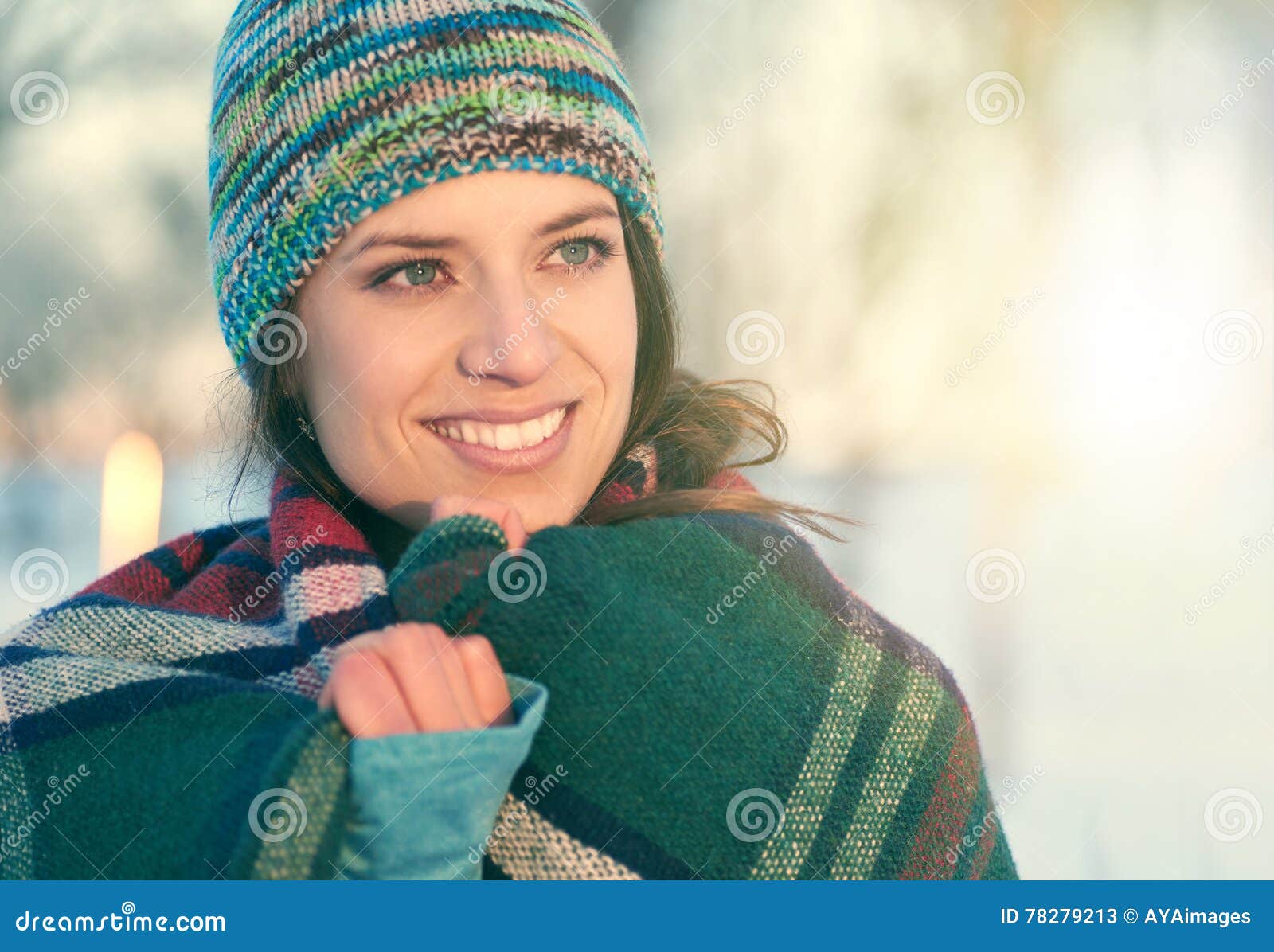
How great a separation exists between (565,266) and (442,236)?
0.17 meters

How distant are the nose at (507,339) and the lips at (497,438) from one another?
0.19ft

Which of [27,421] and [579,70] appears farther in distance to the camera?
[27,421]

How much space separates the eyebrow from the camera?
1409 mm

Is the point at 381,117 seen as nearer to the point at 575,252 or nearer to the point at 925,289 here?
the point at 575,252

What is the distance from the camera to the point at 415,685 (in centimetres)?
103

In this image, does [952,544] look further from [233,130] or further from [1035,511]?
[233,130]

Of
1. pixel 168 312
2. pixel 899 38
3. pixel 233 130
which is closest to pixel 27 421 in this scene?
pixel 168 312

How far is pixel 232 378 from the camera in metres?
1.90

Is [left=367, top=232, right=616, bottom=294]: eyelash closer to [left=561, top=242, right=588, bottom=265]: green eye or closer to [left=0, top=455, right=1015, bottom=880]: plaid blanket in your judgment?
[left=561, top=242, right=588, bottom=265]: green eye

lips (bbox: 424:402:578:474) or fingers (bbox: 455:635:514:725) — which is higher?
lips (bbox: 424:402:578:474)

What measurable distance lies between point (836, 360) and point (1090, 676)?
117 centimetres

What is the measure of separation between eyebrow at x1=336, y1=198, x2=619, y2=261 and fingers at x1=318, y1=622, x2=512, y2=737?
0.52m

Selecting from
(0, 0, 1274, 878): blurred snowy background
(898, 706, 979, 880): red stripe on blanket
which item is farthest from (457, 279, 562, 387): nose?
(0, 0, 1274, 878): blurred snowy background

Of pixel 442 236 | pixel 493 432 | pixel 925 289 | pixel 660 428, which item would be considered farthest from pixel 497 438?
pixel 925 289
